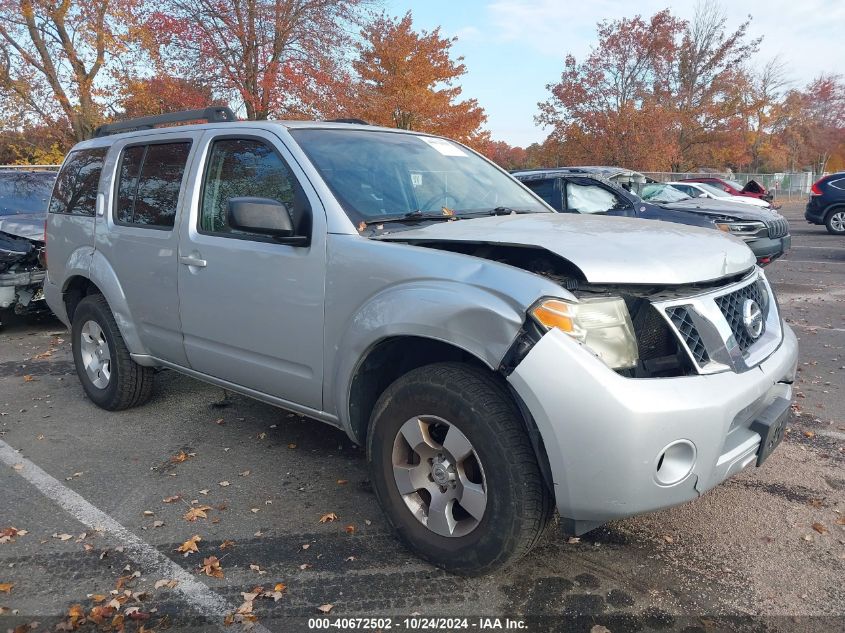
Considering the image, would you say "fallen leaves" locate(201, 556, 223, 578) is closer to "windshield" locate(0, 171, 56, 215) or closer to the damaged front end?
the damaged front end

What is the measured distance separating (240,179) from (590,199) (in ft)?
22.2

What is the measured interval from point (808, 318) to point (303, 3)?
13.0m

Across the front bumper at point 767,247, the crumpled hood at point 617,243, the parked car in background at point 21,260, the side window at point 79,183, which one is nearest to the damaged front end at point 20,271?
the parked car in background at point 21,260

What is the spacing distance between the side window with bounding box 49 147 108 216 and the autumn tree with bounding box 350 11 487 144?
1549 centimetres

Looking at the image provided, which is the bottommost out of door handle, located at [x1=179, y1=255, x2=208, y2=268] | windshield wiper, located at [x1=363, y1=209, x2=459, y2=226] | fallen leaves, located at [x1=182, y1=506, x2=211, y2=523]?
fallen leaves, located at [x1=182, y1=506, x2=211, y2=523]

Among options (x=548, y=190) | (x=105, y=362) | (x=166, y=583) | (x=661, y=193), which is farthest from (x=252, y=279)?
(x=661, y=193)

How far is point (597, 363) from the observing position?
234 cm

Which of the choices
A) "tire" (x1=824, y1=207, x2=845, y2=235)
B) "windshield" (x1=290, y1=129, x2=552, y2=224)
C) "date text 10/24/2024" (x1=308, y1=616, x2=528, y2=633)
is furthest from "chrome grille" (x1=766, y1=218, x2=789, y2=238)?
"date text 10/24/2024" (x1=308, y1=616, x2=528, y2=633)

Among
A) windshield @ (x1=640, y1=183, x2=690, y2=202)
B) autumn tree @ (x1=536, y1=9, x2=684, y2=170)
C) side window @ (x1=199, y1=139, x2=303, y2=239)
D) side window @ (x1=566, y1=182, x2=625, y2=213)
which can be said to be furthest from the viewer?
autumn tree @ (x1=536, y1=9, x2=684, y2=170)

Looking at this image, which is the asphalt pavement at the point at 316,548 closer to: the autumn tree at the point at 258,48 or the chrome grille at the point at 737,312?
the chrome grille at the point at 737,312

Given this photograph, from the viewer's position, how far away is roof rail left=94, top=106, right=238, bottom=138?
169 inches

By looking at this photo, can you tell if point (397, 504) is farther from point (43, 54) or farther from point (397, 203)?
point (43, 54)

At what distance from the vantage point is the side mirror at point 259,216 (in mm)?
3105

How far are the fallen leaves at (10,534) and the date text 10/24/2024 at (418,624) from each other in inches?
66.3
